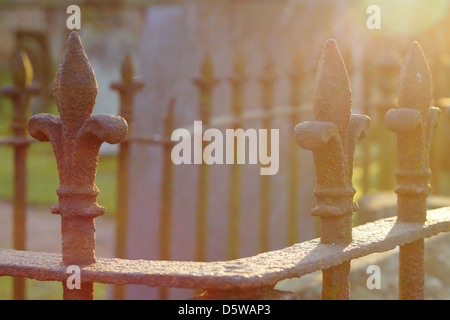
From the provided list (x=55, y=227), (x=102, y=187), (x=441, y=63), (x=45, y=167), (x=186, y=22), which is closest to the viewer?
(x=441, y=63)

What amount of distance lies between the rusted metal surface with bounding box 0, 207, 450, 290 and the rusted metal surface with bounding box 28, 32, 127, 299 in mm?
60

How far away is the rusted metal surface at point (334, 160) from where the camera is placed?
5.95 feet

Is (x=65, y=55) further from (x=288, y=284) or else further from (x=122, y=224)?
(x=122, y=224)

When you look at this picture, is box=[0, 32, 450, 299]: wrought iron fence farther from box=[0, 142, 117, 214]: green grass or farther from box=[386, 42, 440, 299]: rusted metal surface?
box=[0, 142, 117, 214]: green grass

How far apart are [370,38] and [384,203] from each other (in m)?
3.07

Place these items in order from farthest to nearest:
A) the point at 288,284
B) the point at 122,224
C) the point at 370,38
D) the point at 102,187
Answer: the point at 102,187 → the point at 370,38 → the point at 122,224 → the point at 288,284

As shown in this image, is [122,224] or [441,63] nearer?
[122,224]

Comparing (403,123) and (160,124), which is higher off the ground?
(160,124)

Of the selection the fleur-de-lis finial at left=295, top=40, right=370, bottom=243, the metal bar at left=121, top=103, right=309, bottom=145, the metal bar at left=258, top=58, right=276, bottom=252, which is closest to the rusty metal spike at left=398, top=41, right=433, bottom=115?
the fleur-de-lis finial at left=295, top=40, right=370, bottom=243

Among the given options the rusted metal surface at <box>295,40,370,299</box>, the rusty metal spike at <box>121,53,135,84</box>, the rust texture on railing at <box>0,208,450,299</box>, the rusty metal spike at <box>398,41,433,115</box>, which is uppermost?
the rusty metal spike at <box>121,53,135,84</box>

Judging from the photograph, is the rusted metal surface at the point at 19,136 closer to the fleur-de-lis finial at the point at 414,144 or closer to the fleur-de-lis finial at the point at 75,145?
the fleur-de-lis finial at the point at 75,145

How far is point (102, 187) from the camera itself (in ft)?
37.7

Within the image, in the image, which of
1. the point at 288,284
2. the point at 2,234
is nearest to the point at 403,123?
the point at 288,284

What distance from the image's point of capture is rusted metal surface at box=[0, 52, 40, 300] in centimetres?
376
